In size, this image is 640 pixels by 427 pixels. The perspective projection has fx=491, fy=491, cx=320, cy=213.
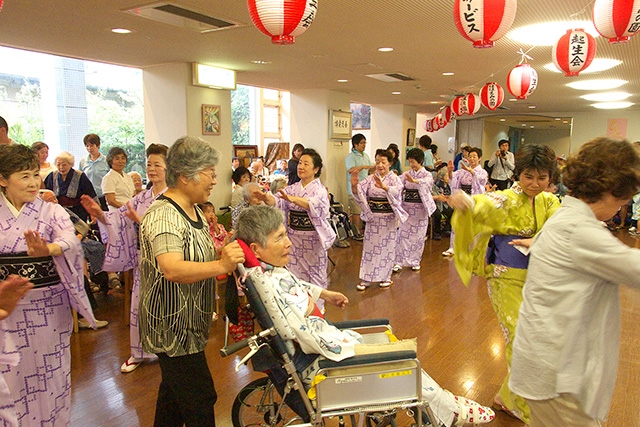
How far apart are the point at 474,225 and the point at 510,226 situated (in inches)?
8.2

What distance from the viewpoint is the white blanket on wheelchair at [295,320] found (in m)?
1.95

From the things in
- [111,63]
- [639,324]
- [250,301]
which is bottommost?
[639,324]

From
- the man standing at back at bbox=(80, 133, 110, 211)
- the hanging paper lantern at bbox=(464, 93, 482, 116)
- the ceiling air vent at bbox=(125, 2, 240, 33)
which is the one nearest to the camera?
the ceiling air vent at bbox=(125, 2, 240, 33)

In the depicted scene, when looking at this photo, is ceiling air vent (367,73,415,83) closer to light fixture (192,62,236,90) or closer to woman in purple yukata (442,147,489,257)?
woman in purple yukata (442,147,489,257)

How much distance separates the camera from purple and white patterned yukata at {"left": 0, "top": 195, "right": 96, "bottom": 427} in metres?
2.19

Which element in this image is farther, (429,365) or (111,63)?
(111,63)

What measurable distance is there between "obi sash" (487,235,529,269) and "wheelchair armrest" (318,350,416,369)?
0.95 m

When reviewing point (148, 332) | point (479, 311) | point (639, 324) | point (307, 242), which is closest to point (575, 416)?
point (148, 332)

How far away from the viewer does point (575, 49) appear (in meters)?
4.12

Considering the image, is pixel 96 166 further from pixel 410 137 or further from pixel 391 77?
pixel 410 137

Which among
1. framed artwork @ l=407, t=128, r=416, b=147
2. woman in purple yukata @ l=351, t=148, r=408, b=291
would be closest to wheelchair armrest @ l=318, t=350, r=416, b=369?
woman in purple yukata @ l=351, t=148, r=408, b=291

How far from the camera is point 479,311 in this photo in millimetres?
4766

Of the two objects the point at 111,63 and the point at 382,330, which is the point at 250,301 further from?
the point at 111,63

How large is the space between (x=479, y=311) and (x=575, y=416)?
3.33 meters
